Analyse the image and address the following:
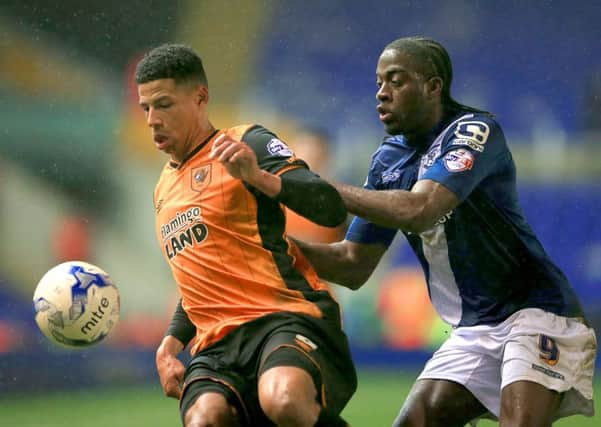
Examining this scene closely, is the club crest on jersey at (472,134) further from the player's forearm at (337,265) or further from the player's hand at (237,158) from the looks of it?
the player's hand at (237,158)

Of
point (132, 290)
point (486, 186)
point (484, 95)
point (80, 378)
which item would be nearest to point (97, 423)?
point (80, 378)

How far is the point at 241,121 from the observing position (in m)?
9.86

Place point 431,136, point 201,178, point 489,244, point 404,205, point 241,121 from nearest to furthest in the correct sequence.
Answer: point 201,178, point 404,205, point 489,244, point 431,136, point 241,121

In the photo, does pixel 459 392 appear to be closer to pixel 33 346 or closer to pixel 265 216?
pixel 265 216

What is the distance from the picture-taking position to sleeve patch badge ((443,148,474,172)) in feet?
14.1

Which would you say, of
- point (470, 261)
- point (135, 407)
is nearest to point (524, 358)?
point (470, 261)

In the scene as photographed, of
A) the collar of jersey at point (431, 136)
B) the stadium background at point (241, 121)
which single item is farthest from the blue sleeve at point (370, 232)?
the stadium background at point (241, 121)

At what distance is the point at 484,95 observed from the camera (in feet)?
32.6

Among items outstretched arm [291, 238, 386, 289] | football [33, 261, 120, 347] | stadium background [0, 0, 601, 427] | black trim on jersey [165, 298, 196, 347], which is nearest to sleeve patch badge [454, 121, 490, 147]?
outstretched arm [291, 238, 386, 289]

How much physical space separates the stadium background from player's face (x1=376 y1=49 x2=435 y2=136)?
4413 mm

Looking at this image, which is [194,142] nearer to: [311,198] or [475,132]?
[311,198]

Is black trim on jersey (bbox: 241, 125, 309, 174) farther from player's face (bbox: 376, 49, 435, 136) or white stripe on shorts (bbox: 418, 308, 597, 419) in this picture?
white stripe on shorts (bbox: 418, 308, 597, 419)

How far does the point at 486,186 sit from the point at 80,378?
5354 millimetres

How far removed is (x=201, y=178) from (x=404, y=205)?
0.79 metres
